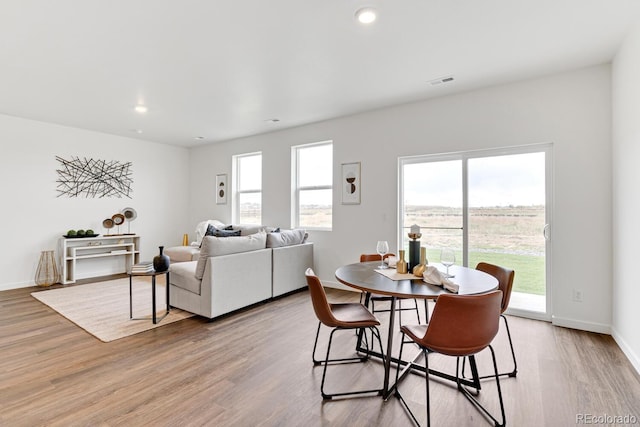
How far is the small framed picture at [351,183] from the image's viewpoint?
4621 millimetres

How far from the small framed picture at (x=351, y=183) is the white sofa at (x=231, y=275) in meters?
1.18

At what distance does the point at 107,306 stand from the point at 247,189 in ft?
10.4

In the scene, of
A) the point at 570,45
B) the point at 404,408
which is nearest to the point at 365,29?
the point at 570,45

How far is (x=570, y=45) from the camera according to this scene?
2.69 m

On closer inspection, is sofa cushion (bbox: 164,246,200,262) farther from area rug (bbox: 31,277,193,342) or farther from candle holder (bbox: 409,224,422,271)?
candle holder (bbox: 409,224,422,271)

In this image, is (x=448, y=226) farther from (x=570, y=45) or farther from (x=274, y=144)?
(x=274, y=144)

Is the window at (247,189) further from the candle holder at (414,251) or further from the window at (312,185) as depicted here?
the candle holder at (414,251)

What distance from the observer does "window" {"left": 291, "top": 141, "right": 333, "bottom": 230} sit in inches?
199

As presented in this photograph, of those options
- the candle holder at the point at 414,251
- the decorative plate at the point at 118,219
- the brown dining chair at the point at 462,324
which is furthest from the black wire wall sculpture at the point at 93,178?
the brown dining chair at the point at 462,324

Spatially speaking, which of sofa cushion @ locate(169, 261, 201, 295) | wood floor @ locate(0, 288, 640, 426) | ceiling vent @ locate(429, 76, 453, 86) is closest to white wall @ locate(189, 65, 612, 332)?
ceiling vent @ locate(429, 76, 453, 86)

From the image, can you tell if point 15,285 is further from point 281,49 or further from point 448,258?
point 448,258

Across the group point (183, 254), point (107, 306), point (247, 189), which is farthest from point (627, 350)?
point (183, 254)

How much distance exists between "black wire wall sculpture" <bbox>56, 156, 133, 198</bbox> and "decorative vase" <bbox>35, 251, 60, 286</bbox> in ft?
3.46

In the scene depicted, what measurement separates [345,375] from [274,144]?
4298 millimetres
